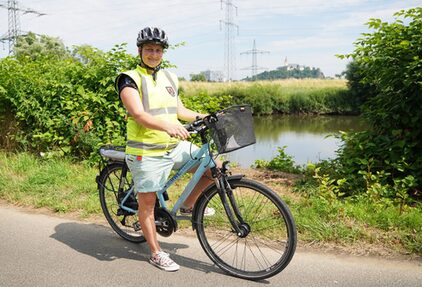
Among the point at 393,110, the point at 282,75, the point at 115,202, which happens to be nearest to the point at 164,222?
the point at 115,202

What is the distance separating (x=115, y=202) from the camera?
4477mm

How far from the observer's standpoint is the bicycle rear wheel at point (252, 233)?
129 inches

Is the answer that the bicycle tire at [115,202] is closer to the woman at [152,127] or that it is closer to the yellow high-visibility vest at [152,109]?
the woman at [152,127]

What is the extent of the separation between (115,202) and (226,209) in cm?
157

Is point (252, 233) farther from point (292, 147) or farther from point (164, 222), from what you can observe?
point (292, 147)

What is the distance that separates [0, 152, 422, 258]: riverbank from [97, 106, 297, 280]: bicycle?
49cm

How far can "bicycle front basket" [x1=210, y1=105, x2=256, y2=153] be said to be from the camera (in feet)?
10.2

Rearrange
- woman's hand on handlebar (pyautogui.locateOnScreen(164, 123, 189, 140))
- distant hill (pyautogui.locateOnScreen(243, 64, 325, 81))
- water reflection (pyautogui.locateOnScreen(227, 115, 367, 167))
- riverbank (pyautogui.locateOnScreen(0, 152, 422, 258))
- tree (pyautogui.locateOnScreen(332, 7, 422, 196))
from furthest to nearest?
distant hill (pyautogui.locateOnScreen(243, 64, 325, 81)), water reflection (pyautogui.locateOnScreen(227, 115, 367, 167)), tree (pyautogui.locateOnScreen(332, 7, 422, 196)), riverbank (pyautogui.locateOnScreen(0, 152, 422, 258)), woman's hand on handlebar (pyautogui.locateOnScreen(164, 123, 189, 140))

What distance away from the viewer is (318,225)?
4152mm

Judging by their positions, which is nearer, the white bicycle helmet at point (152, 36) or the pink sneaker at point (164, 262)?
the white bicycle helmet at point (152, 36)

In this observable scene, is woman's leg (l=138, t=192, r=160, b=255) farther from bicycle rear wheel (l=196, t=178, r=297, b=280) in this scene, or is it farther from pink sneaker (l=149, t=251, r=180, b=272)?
bicycle rear wheel (l=196, t=178, r=297, b=280)

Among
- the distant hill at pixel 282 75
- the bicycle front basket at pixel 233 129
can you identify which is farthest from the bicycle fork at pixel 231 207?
the distant hill at pixel 282 75

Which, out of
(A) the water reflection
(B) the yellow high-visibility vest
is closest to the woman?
(B) the yellow high-visibility vest

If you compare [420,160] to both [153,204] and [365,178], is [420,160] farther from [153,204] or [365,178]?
[153,204]
